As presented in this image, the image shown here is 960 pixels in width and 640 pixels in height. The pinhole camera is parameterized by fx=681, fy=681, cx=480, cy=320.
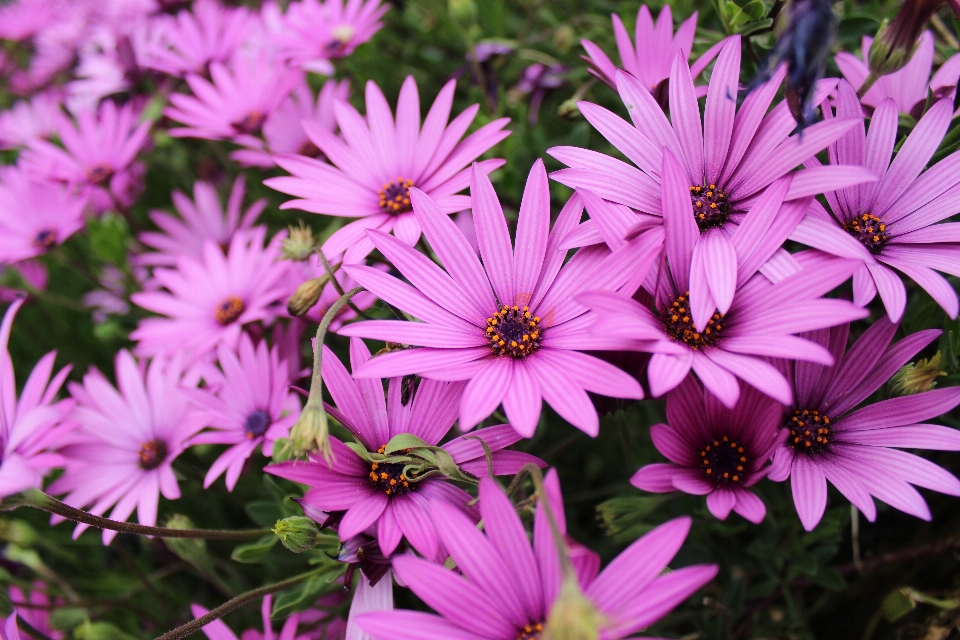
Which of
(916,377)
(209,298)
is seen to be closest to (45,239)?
(209,298)

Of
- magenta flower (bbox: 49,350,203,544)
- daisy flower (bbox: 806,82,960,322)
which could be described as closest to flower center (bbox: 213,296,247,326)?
magenta flower (bbox: 49,350,203,544)

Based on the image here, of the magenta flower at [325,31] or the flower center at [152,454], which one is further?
the magenta flower at [325,31]

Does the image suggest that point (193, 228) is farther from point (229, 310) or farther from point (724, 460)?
point (724, 460)

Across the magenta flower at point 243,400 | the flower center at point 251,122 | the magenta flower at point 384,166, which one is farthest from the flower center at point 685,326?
the flower center at point 251,122

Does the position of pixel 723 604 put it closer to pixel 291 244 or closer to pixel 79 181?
pixel 291 244

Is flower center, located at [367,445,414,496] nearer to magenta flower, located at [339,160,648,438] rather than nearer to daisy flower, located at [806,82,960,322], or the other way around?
magenta flower, located at [339,160,648,438]

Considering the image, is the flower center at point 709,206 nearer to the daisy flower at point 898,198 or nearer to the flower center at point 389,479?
the daisy flower at point 898,198

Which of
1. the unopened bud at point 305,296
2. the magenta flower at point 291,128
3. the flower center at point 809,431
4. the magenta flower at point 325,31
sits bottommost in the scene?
the flower center at point 809,431
